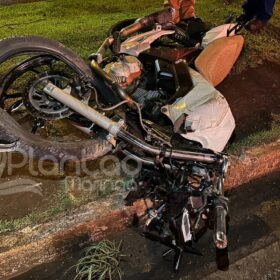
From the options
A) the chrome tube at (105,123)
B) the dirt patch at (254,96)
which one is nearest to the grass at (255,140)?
the dirt patch at (254,96)

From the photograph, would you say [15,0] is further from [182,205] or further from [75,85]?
[182,205]

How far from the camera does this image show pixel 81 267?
126 inches

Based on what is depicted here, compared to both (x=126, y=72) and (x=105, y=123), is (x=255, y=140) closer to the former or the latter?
(x=126, y=72)

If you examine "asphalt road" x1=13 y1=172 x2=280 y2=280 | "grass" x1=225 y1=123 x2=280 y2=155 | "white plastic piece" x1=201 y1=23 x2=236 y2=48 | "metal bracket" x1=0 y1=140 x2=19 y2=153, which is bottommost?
"asphalt road" x1=13 y1=172 x2=280 y2=280

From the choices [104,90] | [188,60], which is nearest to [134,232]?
[104,90]

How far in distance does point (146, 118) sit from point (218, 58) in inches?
52.6

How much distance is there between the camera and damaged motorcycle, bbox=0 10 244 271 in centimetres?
330

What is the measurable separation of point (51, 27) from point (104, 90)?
10.9 ft

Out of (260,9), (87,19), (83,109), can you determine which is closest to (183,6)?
(260,9)

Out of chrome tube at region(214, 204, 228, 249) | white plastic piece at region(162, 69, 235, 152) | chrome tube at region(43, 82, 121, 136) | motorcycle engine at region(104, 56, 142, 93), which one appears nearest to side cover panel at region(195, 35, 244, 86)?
white plastic piece at region(162, 69, 235, 152)

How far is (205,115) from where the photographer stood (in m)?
3.69

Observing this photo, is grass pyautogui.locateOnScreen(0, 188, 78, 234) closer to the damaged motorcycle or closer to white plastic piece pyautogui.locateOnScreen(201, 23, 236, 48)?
the damaged motorcycle

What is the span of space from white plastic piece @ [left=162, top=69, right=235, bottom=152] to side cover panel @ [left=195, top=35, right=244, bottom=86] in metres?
0.57

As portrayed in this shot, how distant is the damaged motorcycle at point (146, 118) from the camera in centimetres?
330
